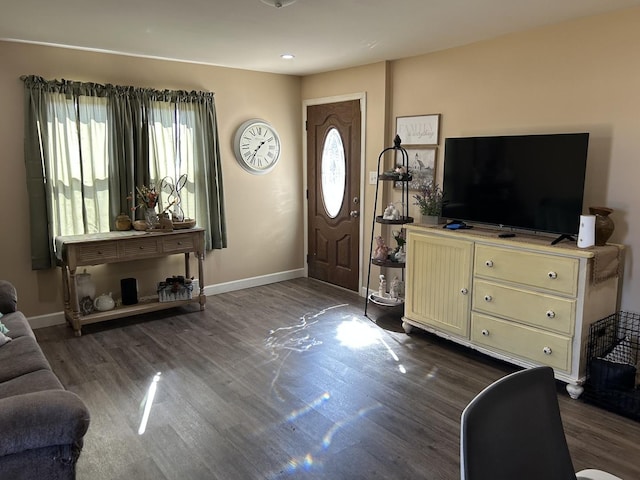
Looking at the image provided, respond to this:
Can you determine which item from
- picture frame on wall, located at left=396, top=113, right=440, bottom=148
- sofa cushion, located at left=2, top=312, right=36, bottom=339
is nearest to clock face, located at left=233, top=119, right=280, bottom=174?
picture frame on wall, located at left=396, top=113, right=440, bottom=148

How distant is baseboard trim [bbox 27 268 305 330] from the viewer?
14.0ft

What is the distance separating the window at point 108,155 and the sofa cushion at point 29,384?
83.1 inches

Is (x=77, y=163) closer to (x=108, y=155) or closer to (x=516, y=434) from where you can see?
(x=108, y=155)

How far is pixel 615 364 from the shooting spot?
287cm

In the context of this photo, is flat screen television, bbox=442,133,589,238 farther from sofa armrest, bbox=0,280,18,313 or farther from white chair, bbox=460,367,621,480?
sofa armrest, bbox=0,280,18,313

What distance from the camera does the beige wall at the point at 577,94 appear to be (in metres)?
3.10

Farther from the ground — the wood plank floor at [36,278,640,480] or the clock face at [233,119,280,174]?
the clock face at [233,119,280,174]

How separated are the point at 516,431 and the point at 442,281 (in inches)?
105

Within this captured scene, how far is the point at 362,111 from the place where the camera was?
4.95 m

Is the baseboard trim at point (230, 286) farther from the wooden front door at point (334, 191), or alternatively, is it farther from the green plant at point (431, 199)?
the green plant at point (431, 199)

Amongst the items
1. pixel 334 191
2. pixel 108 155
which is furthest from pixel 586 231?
pixel 108 155

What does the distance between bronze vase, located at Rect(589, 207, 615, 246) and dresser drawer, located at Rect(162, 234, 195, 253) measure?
3360 millimetres

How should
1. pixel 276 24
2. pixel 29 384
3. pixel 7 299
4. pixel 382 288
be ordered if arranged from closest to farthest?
pixel 29 384
pixel 7 299
pixel 276 24
pixel 382 288

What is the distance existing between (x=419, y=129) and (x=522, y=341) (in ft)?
7.02
